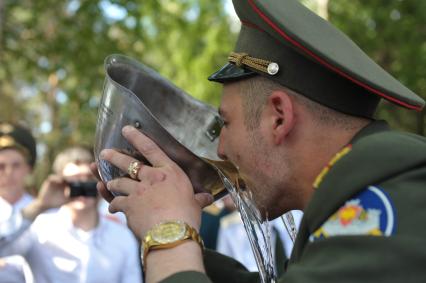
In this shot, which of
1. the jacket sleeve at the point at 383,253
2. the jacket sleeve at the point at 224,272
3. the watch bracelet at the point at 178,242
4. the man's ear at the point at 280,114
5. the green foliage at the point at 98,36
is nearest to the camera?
the jacket sleeve at the point at 383,253

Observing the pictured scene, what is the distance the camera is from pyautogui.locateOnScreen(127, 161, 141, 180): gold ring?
1.89 metres

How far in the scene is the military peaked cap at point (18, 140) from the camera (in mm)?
5168

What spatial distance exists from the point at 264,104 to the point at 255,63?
4.9 inches

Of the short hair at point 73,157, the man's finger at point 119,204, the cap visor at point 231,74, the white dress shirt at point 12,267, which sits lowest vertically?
the white dress shirt at point 12,267

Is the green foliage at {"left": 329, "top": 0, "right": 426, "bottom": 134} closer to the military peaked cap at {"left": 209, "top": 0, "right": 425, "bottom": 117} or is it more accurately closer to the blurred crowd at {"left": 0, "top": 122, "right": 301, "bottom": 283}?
the blurred crowd at {"left": 0, "top": 122, "right": 301, "bottom": 283}

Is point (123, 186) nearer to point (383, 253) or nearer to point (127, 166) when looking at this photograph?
point (127, 166)

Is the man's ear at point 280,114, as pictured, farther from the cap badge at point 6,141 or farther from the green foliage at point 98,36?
the green foliage at point 98,36

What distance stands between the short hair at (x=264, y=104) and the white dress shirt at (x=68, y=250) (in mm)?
2812

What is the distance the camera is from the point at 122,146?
2.04m

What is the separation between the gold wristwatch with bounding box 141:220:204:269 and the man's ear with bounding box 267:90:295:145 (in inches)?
13.4

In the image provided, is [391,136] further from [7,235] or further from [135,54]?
[135,54]

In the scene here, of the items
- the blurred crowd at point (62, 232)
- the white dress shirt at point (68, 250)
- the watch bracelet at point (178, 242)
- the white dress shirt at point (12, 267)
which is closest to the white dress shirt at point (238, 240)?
the blurred crowd at point (62, 232)

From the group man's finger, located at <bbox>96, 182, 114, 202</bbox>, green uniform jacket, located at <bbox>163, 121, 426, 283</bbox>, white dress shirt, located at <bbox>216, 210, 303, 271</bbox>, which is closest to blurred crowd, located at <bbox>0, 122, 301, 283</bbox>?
white dress shirt, located at <bbox>216, 210, 303, 271</bbox>

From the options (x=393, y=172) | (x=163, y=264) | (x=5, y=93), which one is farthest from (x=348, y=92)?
(x=5, y=93)
